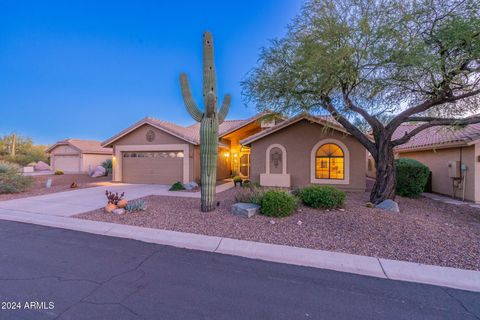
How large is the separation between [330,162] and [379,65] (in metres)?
6.15

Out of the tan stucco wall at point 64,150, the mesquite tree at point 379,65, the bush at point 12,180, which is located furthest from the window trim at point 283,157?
the tan stucco wall at point 64,150

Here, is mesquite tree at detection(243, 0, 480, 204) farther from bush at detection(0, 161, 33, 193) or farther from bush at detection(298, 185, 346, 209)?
bush at detection(0, 161, 33, 193)

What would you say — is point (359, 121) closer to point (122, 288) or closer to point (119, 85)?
point (122, 288)

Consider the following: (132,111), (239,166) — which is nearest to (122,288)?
(239,166)

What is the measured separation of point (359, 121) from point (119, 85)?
3122 cm

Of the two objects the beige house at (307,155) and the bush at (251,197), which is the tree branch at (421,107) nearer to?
the beige house at (307,155)

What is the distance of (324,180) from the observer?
12.5m

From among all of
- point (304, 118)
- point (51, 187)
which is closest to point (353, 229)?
point (304, 118)

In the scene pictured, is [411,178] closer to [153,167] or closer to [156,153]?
[156,153]

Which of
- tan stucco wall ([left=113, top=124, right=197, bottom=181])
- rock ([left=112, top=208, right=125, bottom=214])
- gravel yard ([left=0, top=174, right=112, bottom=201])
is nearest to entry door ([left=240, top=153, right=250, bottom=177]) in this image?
tan stucco wall ([left=113, top=124, right=197, bottom=181])

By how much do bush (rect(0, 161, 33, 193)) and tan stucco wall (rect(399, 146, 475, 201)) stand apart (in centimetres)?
2242

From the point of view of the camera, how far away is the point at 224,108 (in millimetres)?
8109

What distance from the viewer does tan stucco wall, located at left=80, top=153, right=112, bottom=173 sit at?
24672 millimetres

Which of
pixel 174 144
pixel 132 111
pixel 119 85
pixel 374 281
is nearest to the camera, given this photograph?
pixel 374 281
